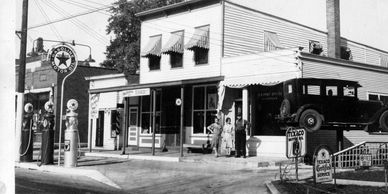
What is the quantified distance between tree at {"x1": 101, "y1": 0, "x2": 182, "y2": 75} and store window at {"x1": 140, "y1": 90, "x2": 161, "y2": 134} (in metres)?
11.1

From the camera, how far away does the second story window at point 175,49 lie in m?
22.0

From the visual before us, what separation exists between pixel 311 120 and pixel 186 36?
9278mm

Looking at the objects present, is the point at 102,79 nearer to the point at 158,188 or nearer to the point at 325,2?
the point at 325,2

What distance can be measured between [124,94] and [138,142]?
10.9ft

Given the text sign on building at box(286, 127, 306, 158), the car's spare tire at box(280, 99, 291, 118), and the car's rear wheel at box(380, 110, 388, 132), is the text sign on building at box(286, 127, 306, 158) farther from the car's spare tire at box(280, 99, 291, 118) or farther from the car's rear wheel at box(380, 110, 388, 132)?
the car's rear wheel at box(380, 110, 388, 132)

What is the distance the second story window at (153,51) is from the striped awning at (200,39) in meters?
2.68

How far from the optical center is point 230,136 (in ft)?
58.5

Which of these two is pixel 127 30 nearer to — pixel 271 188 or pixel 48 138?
pixel 48 138

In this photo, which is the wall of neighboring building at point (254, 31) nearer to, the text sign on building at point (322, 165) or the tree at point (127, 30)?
the text sign on building at point (322, 165)

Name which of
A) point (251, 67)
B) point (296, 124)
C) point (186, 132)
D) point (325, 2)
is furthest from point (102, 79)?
point (296, 124)

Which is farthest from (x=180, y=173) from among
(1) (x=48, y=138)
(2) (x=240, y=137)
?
(1) (x=48, y=138)

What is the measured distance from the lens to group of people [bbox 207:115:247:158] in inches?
671

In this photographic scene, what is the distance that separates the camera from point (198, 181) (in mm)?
12320

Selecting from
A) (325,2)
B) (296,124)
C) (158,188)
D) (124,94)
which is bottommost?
(158,188)
